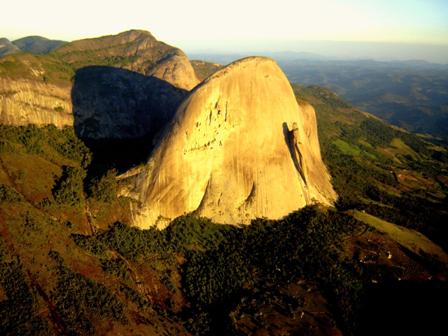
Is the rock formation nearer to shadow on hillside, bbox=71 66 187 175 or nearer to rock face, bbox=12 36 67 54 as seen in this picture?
shadow on hillside, bbox=71 66 187 175

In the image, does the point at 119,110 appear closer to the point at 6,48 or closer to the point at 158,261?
the point at 158,261

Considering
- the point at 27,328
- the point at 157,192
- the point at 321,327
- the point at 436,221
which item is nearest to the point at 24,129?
the point at 157,192

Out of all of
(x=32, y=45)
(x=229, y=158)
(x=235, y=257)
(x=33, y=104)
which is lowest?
(x=235, y=257)

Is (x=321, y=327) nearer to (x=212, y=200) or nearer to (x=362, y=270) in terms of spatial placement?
(x=362, y=270)

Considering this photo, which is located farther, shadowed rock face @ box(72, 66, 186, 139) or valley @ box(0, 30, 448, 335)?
shadowed rock face @ box(72, 66, 186, 139)

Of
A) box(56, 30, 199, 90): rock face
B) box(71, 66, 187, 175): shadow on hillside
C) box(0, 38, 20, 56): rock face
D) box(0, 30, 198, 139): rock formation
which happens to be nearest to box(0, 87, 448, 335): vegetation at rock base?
box(71, 66, 187, 175): shadow on hillside

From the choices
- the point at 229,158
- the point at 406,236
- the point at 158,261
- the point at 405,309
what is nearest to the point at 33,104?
the point at 229,158

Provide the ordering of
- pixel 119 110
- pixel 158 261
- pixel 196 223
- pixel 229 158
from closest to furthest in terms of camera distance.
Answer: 1. pixel 158 261
2. pixel 196 223
3. pixel 229 158
4. pixel 119 110
